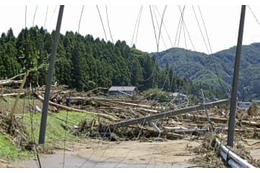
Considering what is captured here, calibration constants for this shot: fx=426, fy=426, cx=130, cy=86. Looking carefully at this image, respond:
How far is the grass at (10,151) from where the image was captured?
885 cm

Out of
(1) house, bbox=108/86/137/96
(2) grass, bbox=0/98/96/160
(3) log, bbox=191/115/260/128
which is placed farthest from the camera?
(1) house, bbox=108/86/137/96

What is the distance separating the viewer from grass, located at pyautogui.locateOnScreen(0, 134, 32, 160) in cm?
885

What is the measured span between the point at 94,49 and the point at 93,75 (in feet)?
29.1

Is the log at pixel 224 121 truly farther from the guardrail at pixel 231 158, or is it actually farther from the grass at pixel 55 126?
the guardrail at pixel 231 158

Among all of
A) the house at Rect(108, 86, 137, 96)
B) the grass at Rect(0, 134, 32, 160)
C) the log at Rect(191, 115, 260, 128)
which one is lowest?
the grass at Rect(0, 134, 32, 160)

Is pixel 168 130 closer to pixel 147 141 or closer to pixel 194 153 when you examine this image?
pixel 147 141

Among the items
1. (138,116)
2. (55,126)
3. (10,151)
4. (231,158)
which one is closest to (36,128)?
(55,126)

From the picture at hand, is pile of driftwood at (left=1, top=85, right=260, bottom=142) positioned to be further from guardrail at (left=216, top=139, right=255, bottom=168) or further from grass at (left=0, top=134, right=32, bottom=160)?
guardrail at (left=216, top=139, right=255, bottom=168)

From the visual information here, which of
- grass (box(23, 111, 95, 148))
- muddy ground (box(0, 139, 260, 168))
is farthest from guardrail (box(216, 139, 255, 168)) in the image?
grass (box(23, 111, 95, 148))

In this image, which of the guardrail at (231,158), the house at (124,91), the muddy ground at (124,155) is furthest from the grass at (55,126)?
the guardrail at (231,158)

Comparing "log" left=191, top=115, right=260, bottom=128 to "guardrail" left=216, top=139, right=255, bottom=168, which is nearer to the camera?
"guardrail" left=216, top=139, right=255, bottom=168

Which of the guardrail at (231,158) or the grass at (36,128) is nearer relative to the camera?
the guardrail at (231,158)

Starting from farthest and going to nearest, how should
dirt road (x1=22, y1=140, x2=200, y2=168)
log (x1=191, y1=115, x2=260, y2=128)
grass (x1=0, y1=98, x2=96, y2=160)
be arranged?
log (x1=191, y1=115, x2=260, y2=128) < grass (x1=0, y1=98, x2=96, y2=160) < dirt road (x1=22, y1=140, x2=200, y2=168)

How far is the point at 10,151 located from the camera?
9289 mm
